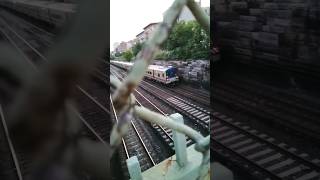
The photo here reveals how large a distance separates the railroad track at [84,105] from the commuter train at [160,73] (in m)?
0.12

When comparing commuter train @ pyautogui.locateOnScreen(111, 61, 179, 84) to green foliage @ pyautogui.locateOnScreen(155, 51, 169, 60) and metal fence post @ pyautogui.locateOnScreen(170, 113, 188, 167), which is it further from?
metal fence post @ pyautogui.locateOnScreen(170, 113, 188, 167)

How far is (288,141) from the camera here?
2047mm

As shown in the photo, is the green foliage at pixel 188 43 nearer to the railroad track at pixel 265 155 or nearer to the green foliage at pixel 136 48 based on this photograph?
the green foliage at pixel 136 48

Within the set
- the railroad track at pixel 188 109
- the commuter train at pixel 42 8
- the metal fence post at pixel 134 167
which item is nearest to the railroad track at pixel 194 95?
the railroad track at pixel 188 109

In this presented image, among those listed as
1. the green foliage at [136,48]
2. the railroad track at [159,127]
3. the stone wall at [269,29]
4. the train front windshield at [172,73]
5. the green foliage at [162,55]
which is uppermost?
the stone wall at [269,29]

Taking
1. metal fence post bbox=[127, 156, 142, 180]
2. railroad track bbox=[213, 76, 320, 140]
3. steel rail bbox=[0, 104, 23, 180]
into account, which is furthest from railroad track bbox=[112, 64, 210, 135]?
steel rail bbox=[0, 104, 23, 180]

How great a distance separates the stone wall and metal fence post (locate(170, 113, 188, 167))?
43 cm

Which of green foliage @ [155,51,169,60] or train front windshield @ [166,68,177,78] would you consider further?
train front windshield @ [166,68,177,78]

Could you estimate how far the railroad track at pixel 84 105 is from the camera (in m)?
1.52

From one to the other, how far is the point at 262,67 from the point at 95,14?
0.96 meters

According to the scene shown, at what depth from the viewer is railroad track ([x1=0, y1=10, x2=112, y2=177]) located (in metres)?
1.52

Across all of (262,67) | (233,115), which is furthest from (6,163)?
(262,67)

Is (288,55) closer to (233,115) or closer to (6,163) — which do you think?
(233,115)

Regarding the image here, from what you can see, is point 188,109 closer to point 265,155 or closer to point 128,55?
point 128,55
